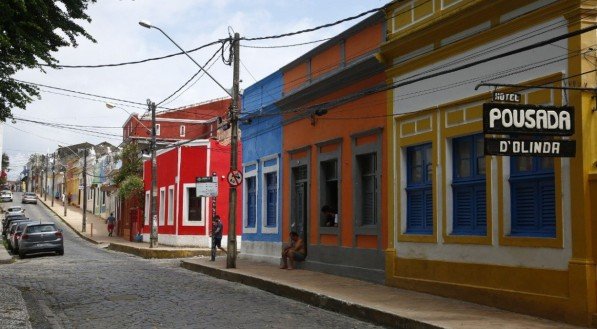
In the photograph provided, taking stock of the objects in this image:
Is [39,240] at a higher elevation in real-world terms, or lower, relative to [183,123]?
lower

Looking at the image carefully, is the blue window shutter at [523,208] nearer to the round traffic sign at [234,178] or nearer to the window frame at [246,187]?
the round traffic sign at [234,178]

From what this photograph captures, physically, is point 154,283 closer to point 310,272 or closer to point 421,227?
point 310,272

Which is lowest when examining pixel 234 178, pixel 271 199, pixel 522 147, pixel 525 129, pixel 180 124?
pixel 271 199

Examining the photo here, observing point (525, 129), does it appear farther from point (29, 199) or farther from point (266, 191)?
point (29, 199)

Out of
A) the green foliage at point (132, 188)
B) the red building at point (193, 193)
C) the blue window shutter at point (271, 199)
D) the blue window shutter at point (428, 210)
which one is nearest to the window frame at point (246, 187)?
the blue window shutter at point (271, 199)

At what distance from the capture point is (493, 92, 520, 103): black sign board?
9.82 metres

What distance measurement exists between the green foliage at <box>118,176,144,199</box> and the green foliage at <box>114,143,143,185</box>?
2.35m

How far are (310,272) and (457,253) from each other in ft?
21.0

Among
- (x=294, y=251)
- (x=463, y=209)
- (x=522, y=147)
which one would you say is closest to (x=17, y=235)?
(x=294, y=251)

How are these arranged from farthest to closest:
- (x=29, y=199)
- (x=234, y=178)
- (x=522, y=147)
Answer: (x=29, y=199)
(x=234, y=178)
(x=522, y=147)

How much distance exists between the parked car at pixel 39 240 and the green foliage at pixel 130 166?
1417 cm

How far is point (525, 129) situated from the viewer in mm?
9383

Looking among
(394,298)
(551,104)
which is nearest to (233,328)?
(394,298)

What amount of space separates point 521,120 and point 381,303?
4.22 meters
